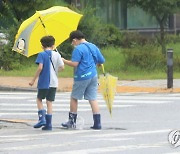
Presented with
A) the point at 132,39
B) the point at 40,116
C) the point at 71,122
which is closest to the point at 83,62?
the point at 71,122

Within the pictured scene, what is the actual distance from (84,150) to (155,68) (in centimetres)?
1682

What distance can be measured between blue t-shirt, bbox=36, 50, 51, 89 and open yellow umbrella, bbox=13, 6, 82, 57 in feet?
1.75

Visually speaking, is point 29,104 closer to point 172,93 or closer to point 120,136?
point 172,93

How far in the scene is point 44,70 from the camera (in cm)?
1266

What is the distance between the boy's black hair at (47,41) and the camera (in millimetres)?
12609

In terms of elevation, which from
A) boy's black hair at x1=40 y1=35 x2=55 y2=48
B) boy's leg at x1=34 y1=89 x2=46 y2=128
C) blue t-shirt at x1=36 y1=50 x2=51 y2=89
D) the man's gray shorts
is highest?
boy's black hair at x1=40 y1=35 x2=55 y2=48

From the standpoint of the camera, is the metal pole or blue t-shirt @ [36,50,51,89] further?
the metal pole

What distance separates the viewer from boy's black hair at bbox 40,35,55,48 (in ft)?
41.4

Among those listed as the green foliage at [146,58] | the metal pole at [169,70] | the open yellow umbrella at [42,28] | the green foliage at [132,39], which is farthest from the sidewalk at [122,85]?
the green foliage at [132,39]

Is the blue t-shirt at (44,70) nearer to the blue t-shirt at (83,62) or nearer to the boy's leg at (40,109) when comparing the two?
the boy's leg at (40,109)

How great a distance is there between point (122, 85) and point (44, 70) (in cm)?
1031

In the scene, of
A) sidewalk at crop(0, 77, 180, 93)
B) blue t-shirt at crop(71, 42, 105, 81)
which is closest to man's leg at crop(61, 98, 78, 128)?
blue t-shirt at crop(71, 42, 105, 81)

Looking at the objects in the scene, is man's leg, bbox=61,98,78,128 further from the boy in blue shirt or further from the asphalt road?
the boy in blue shirt

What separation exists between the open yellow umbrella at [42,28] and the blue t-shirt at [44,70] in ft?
1.75
